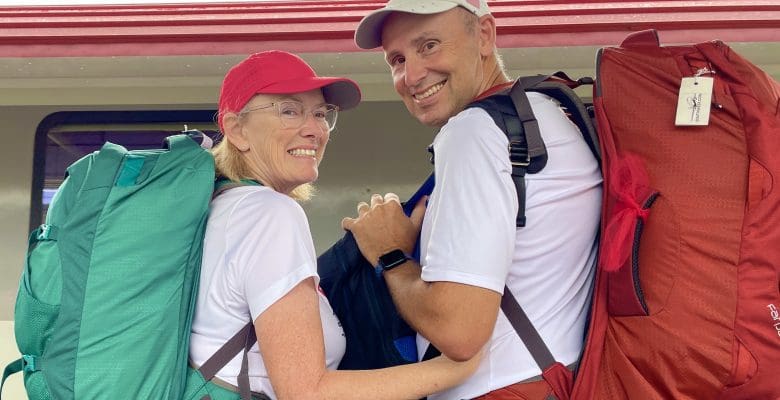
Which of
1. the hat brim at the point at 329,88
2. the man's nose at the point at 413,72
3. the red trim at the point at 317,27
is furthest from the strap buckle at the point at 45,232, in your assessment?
the red trim at the point at 317,27

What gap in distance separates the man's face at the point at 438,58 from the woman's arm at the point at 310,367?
68cm

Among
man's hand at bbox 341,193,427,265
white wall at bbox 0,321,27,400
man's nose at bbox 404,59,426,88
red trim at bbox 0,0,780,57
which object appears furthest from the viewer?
white wall at bbox 0,321,27,400

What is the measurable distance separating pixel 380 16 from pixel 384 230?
629 mm

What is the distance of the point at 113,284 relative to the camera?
2.12 meters

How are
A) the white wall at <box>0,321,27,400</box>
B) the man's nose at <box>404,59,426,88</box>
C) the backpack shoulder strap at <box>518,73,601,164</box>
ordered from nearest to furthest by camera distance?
the backpack shoulder strap at <box>518,73,601,164</box>, the man's nose at <box>404,59,426,88</box>, the white wall at <box>0,321,27,400</box>

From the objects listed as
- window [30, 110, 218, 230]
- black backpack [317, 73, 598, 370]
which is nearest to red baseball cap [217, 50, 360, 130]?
black backpack [317, 73, 598, 370]

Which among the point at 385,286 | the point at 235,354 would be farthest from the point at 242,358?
the point at 385,286

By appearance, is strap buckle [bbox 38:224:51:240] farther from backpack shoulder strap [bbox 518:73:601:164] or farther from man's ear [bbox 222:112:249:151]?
backpack shoulder strap [bbox 518:73:601:164]

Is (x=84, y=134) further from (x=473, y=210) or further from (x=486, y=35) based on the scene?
(x=473, y=210)

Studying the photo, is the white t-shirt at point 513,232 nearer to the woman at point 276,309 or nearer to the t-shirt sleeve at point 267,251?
the woman at point 276,309

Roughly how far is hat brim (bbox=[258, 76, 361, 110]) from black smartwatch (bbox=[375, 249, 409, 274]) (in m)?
0.54

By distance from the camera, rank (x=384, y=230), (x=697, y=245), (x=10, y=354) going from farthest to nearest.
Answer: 1. (x=10, y=354)
2. (x=384, y=230)
3. (x=697, y=245)

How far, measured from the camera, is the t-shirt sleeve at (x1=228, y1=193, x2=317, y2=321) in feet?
7.11

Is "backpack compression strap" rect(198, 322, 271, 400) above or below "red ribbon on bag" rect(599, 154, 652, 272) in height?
below
